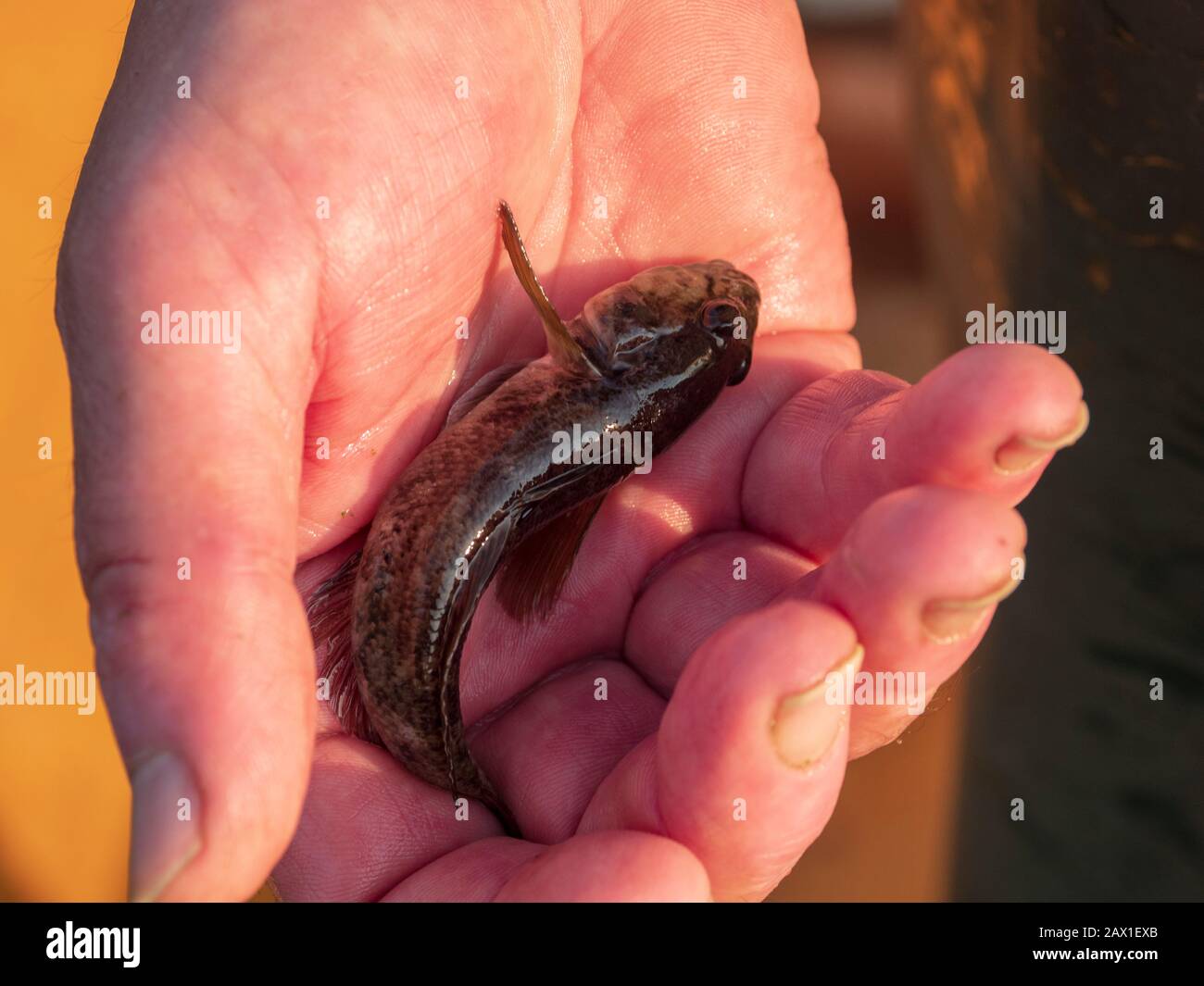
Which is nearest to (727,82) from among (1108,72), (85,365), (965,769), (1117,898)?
(1108,72)

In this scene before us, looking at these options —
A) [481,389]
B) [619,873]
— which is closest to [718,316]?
[481,389]

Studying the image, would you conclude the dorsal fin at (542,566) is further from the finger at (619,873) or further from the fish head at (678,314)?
the finger at (619,873)

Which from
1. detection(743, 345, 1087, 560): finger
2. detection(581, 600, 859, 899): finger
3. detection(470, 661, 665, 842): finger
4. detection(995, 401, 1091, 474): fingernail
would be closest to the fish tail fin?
detection(470, 661, 665, 842): finger

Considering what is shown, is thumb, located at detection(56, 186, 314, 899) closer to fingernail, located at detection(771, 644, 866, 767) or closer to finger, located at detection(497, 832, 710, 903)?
finger, located at detection(497, 832, 710, 903)

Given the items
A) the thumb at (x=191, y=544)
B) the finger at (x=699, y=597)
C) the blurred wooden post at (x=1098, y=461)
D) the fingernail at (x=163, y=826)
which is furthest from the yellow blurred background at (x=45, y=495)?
the fingernail at (x=163, y=826)

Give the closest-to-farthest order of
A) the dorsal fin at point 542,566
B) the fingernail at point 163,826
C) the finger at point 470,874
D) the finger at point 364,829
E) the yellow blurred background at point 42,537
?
1. the fingernail at point 163,826
2. the finger at point 470,874
3. the finger at point 364,829
4. the dorsal fin at point 542,566
5. the yellow blurred background at point 42,537

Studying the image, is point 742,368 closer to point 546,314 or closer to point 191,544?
point 546,314
